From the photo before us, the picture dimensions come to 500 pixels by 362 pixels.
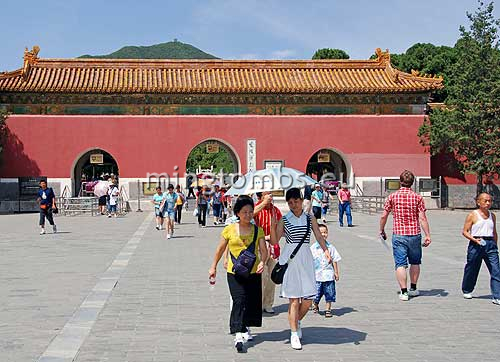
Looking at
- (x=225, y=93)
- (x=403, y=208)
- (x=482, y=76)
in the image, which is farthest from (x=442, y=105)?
(x=403, y=208)

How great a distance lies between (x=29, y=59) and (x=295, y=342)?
2837 centimetres

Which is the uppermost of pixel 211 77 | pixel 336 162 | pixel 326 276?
pixel 211 77

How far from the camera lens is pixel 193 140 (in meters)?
31.6

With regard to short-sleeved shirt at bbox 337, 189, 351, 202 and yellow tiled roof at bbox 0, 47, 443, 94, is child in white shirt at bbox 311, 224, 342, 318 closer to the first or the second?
short-sleeved shirt at bbox 337, 189, 351, 202

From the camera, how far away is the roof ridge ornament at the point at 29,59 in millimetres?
31413

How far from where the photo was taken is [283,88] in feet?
102

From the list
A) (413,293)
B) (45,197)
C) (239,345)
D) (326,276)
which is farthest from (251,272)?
(45,197)

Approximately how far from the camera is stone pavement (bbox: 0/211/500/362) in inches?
247

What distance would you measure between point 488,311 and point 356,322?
1.62 meters

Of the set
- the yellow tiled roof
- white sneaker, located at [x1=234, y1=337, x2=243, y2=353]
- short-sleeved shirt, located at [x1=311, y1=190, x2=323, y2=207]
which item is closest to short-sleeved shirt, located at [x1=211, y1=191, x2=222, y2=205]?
short-sleeved shirt, located at [x1=311, y1=190, x2=323, y2=207]

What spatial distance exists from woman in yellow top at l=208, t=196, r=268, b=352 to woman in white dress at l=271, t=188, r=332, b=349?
24 centimetres

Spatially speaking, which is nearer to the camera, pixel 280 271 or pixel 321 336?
pixel 280 271

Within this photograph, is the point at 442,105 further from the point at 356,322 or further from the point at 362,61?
the point at 356,322

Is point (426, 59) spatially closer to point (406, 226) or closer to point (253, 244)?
point (406, 226)
